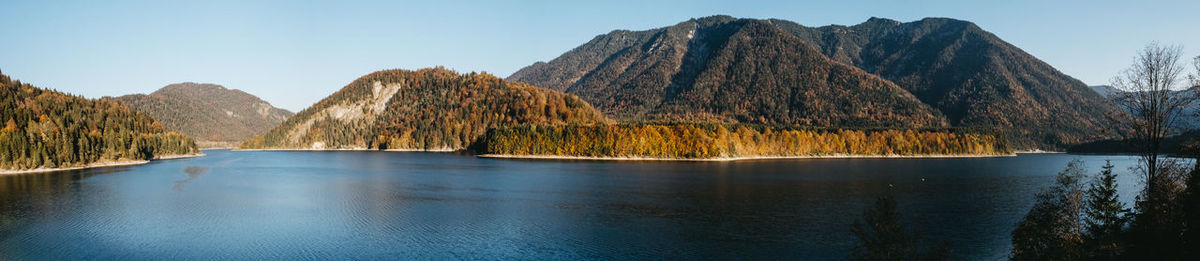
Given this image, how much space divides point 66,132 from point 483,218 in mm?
120396

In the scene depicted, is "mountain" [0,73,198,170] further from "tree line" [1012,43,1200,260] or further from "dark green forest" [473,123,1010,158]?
"tree line" [1012,43,1200,260]

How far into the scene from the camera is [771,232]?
147 feet

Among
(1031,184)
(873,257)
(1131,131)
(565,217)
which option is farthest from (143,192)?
(1031,184)

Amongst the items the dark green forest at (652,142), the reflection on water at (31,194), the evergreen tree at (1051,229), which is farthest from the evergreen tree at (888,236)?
the dark green forest at (652,142)

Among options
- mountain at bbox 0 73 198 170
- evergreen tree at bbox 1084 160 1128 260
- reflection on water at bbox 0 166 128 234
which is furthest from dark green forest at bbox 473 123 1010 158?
evergreen tree at bbox 1084 160 1128 260

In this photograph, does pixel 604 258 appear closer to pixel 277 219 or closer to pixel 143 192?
pixel 277 219

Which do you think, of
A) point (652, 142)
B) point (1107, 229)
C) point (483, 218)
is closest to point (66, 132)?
point (483, 218)

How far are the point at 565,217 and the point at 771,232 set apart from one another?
1831 centimetres

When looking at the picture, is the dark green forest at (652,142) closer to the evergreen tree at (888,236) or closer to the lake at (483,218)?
the lake at (483,218)

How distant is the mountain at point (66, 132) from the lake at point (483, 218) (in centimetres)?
1997

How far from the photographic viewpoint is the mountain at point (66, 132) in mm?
105106

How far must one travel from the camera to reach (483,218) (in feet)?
173

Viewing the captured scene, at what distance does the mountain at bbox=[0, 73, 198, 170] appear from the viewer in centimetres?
10511

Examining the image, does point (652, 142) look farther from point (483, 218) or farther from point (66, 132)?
point (66, 132)
